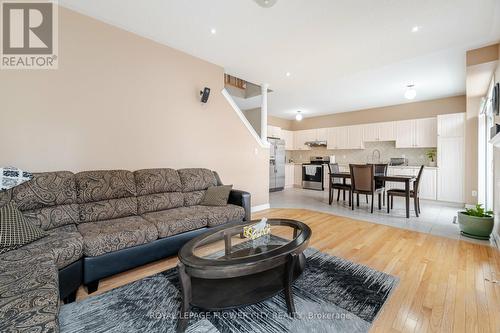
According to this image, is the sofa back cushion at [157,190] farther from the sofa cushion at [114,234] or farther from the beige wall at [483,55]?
the beige wall at [483,55]

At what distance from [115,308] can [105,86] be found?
2398 millimetres

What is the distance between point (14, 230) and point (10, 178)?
1.95 ft

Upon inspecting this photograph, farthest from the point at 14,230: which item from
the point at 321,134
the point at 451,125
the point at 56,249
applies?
the point at 321,134

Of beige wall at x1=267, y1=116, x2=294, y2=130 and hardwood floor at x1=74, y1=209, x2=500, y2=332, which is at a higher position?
beige wall at x1=267, y1=116, x2=294, y2=130

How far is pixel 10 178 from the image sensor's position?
1.90m

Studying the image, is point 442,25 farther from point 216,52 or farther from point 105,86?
point 105,86

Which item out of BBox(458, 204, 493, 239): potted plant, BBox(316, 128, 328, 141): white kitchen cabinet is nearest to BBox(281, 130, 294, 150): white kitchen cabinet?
BBox(316, 128, 328, 141): white kitchen cabinet

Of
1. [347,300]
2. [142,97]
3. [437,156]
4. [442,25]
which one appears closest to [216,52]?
[142,97]

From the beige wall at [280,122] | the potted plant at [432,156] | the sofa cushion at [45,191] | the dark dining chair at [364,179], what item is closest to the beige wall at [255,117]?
the beige wall at [280,122]

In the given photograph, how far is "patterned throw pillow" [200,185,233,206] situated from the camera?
2.92 m

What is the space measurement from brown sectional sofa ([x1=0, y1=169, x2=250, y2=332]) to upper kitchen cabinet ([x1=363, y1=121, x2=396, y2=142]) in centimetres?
521

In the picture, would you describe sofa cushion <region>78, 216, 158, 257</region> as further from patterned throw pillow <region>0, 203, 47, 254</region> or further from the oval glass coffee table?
the oval glass coffee table

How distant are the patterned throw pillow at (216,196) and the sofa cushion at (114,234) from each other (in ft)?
2.88

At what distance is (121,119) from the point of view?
2801 mm
